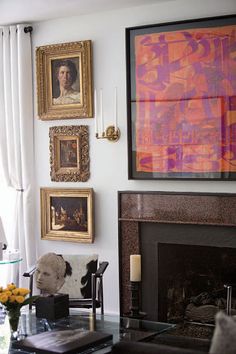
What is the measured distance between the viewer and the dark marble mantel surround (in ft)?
16.5

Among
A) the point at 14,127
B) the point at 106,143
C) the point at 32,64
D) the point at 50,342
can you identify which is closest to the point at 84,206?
the point at 106,143

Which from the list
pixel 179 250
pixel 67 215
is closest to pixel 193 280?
pixel 179 250

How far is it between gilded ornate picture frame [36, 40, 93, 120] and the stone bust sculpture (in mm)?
1296

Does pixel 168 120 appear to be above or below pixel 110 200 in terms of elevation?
above

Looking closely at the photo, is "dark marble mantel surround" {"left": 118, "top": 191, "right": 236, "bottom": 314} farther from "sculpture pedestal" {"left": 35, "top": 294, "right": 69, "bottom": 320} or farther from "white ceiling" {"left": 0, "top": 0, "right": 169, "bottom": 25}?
"white ceiling" {"left": 0, "top": 0, "right": 169, "bottom": 25}

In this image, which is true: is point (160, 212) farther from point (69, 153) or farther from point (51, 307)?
point (51, 307)

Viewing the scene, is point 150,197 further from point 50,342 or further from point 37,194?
point 50,342

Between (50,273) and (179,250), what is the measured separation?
1.06 m

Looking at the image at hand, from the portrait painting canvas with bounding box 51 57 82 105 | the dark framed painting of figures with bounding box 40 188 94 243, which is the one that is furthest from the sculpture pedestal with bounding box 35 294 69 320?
the portrait painting canvas with bounding box 51 57 82 105

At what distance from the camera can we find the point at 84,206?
5.70 meters

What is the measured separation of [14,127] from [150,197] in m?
1.51

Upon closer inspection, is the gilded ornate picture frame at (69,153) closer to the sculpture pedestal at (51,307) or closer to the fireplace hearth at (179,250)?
the fireplace hearth at (179,250)

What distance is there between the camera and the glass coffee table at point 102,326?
3.79 meters

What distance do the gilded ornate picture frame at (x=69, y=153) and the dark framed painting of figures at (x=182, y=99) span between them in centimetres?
47
